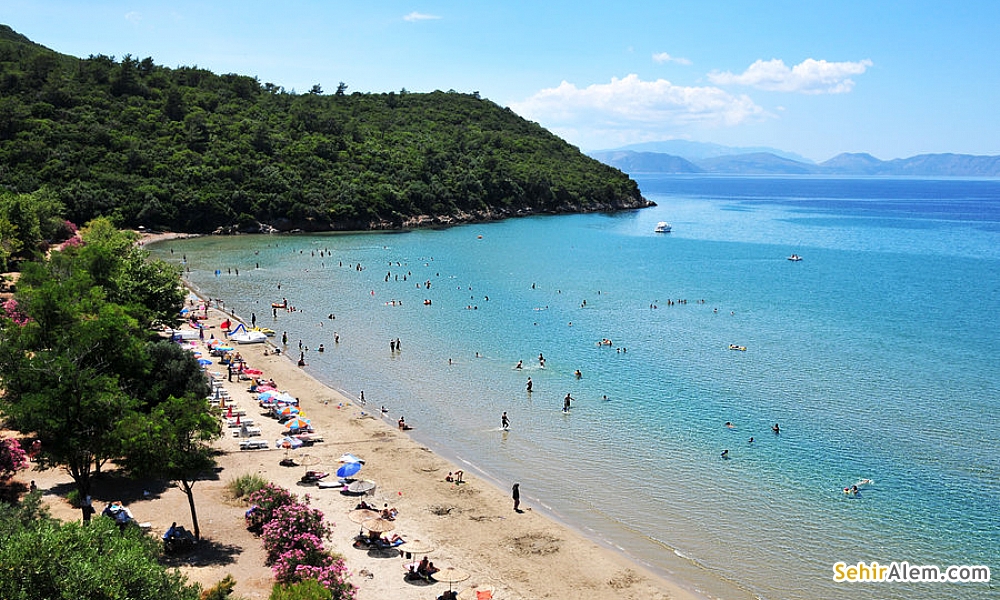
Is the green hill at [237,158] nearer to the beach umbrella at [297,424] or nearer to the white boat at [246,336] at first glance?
the white boat at [246,336]

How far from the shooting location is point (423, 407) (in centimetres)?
3841

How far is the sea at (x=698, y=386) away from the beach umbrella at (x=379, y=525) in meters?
6.64

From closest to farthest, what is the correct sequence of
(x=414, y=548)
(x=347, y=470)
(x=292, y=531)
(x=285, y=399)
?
1. (x=292, y=531)
2. (x=414, y=548)
3. (x=347, y=470)
4. (x=285, y=399)

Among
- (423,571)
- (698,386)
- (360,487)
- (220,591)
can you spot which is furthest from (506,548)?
(698,386)

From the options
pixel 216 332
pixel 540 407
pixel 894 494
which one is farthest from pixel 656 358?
pixel 216 332

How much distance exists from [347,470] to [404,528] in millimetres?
4102

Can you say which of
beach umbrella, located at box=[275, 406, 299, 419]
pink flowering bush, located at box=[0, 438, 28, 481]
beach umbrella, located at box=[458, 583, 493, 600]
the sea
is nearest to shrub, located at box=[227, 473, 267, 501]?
pink flowering bush, located at box=[0, 438, 28, 481]

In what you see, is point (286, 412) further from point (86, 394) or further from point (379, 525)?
point (86, 394)

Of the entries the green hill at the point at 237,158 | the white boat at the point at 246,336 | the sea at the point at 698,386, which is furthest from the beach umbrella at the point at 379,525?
the green hill at the point at 237,158

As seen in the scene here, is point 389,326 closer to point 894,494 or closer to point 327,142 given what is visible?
point 894,494

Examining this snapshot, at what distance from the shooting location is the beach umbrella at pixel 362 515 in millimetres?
24361

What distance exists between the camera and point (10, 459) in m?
22.6

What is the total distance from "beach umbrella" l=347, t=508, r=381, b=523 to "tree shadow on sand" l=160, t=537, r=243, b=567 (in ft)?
13.8

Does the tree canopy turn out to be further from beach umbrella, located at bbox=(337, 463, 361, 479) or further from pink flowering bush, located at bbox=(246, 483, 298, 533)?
beach umbrella, located at bbox=(337, 463, 361, 479)
